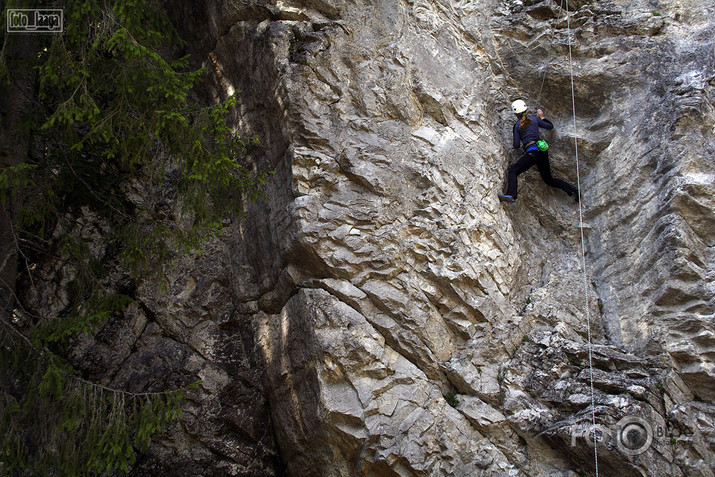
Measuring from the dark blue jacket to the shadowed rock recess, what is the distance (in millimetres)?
282

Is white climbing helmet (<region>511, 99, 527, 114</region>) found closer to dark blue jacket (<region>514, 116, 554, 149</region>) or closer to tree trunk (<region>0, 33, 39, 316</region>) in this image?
dark blue jacket (<region>514, 116, 554, 149</region>)

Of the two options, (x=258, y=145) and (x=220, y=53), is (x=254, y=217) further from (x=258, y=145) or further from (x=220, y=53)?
(x=220, y=53)

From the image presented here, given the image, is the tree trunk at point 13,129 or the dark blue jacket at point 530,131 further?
the dark blue jacket at point 530,131

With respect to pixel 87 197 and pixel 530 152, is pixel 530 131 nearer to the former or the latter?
pixel 530 152

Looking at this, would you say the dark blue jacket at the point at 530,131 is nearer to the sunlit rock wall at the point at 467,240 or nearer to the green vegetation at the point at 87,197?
the sunlit rock wall at the point at 467,240

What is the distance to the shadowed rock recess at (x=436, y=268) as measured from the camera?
652 centimetres

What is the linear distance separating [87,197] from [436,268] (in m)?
4.58

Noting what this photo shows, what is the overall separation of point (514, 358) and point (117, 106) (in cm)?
541

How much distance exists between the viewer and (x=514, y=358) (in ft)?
23.1

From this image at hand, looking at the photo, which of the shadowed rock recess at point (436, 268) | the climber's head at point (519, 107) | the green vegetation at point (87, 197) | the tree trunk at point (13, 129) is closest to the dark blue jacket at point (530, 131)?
the climber's head at point (519, 107)

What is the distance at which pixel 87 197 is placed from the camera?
24.9ft

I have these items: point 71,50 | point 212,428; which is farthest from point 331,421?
point 71,50

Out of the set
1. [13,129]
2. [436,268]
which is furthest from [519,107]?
[13,129]

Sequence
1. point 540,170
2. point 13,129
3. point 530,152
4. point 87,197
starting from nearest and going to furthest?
1. point 13,129
2. point 87,197
3. point 530,152
4. point 540,170
